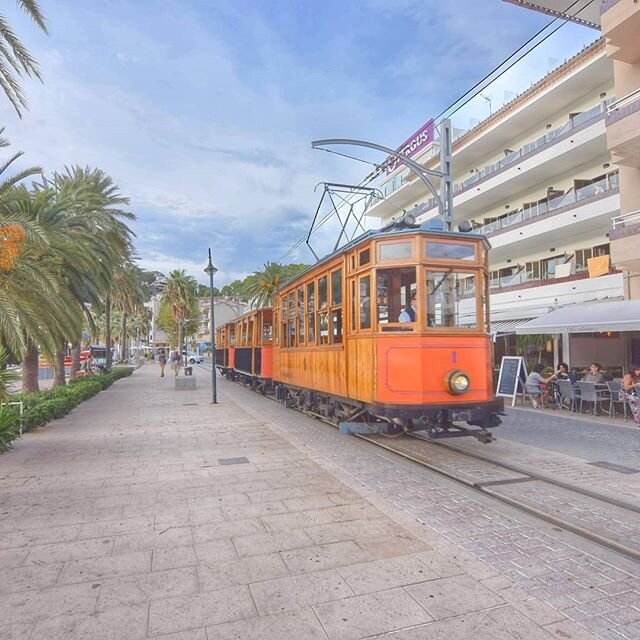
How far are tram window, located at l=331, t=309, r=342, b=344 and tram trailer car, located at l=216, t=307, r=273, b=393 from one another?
7895 millimetres

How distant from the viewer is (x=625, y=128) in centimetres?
1473

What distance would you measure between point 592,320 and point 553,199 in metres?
10.9

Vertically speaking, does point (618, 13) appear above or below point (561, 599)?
above

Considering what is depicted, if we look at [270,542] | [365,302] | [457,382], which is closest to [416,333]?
[457,382]

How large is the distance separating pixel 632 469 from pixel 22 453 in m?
8.88

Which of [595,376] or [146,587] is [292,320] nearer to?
[595,376]

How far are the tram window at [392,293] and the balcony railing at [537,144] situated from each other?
13942mm

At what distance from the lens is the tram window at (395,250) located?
288 inches

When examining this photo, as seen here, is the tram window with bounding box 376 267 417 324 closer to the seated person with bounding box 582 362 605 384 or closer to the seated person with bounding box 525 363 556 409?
the seated person with bounding box 582 362 605 384

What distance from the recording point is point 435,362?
714 cm

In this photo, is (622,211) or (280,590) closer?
(280,590)

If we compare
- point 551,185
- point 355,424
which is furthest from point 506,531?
point 551,185

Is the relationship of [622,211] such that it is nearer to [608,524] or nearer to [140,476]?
[608,524]

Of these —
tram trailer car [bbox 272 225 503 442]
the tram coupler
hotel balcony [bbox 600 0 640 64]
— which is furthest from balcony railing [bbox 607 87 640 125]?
the tram coupler
